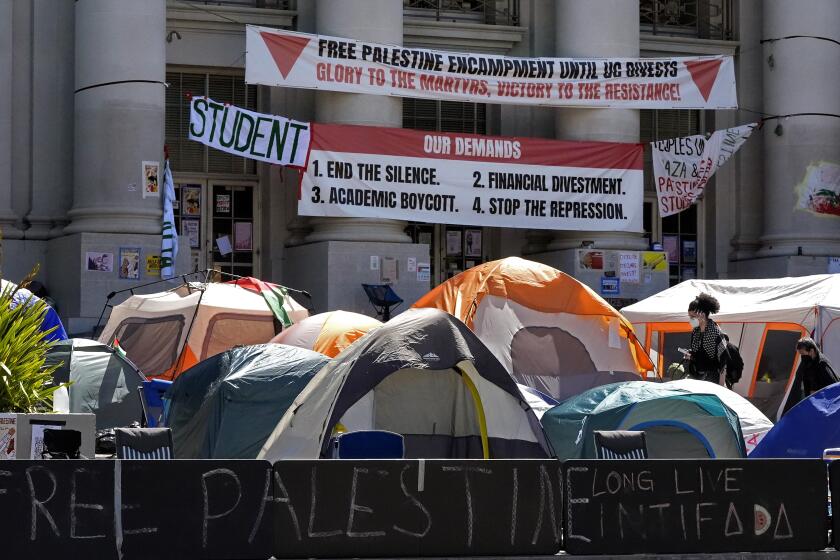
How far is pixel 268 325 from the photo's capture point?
66.5ft

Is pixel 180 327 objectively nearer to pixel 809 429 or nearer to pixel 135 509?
pixel 809 429

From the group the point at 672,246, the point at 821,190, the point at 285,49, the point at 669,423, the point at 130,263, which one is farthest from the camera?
the point at 672,246

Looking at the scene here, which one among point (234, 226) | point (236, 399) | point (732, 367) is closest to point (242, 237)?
point (234, 226)

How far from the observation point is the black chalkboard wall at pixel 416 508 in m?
9.20

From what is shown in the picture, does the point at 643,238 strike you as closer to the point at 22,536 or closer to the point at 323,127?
the point at 323,127

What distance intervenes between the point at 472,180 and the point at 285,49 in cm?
418

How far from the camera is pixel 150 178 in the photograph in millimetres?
23469

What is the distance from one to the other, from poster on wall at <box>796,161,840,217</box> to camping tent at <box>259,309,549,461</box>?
16.5 m

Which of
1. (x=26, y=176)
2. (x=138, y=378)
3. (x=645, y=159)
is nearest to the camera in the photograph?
(x=138, y=378)

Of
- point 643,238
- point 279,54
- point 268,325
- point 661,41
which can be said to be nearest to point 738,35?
point 661,41

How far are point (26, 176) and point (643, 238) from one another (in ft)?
37.9

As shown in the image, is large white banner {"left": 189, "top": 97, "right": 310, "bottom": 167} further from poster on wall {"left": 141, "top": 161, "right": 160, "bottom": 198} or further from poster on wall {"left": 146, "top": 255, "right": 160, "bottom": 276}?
poster on wall {"left": 146, "top": 255, "right": 160, "bottom": 276}

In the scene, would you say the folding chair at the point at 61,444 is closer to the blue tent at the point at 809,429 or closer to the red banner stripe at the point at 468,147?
the blue tent at the point at 809,429

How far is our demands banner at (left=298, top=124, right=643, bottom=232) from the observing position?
24250 millimetres
